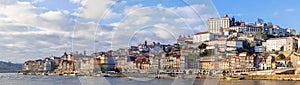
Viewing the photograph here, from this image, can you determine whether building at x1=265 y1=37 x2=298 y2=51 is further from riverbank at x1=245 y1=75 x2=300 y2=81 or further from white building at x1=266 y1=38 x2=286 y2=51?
riverbank at x1=245 y1=75 x2=300 y2=81

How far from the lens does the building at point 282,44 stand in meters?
23.0

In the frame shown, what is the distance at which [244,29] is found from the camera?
29.9m

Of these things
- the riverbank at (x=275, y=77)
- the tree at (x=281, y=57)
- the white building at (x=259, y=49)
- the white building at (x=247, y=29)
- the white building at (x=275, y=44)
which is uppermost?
the white building at (x=247, y=29)

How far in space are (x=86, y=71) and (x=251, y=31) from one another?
17508mm

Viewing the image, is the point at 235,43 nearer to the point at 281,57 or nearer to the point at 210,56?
the point at 281,57

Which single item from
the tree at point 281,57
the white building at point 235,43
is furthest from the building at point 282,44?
the tree at point 281,57

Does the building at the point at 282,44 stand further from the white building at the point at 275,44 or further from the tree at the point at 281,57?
the tree at the point at 281,57

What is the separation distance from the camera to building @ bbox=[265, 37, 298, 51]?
23.0 metres

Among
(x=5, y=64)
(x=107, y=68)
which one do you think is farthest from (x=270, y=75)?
(x=5, y=64)

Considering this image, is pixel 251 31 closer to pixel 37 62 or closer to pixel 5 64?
pixel 37 62

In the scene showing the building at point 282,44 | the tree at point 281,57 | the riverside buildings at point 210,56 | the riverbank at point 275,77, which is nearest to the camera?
the riverside buildings at point 210,56

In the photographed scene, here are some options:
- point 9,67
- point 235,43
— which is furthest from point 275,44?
point 9,67

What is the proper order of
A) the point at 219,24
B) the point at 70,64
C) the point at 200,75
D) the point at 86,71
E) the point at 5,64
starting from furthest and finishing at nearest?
the point at 5,64 < the point at 219,24 < the point at 70,64 < the point at 200,75 < the point at 86,71

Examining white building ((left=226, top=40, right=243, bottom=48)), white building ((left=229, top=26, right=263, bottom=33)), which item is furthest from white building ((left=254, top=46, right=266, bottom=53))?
white building ((left=229, top=26, right=263, bottom=33))
